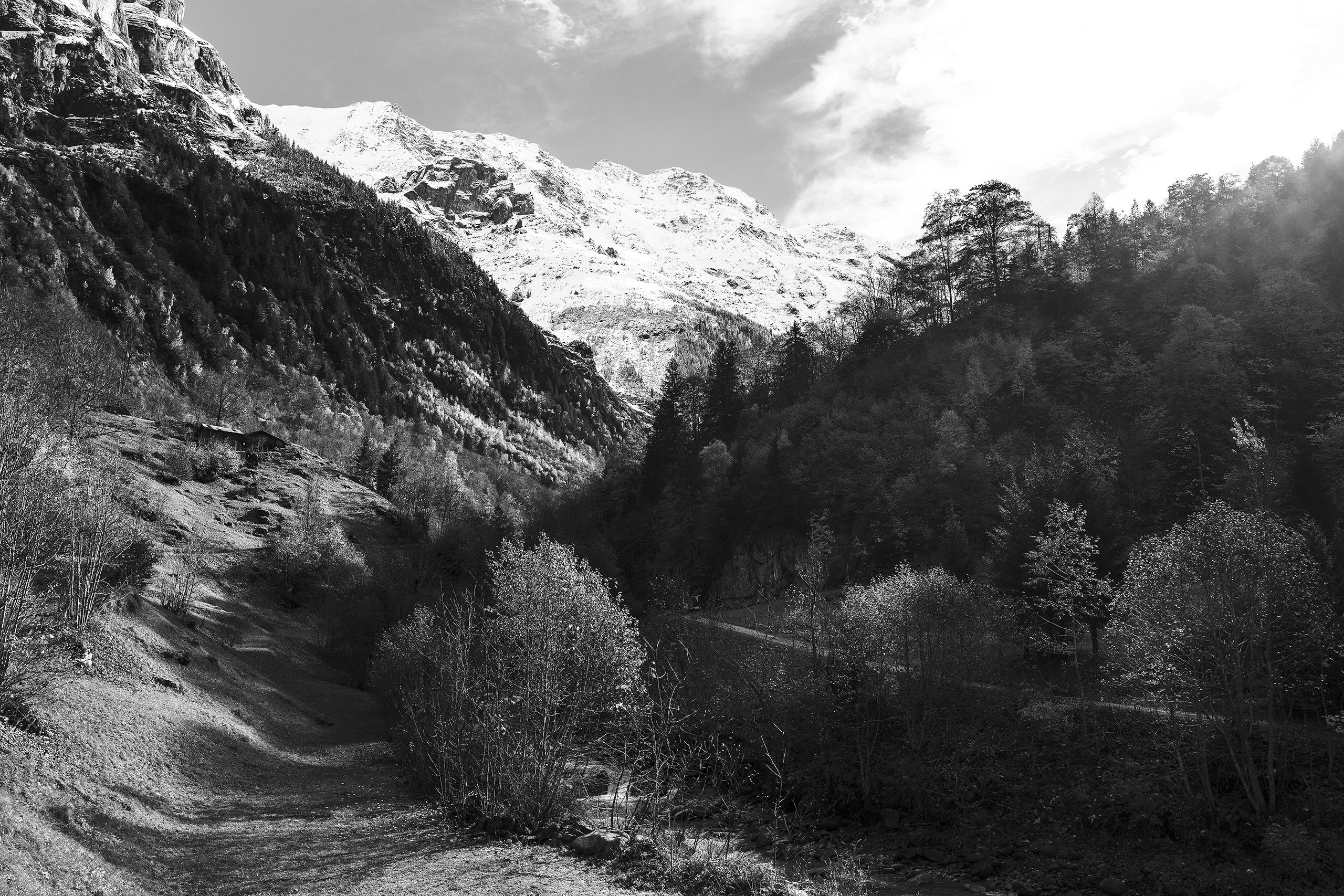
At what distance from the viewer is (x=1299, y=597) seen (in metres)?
30.3

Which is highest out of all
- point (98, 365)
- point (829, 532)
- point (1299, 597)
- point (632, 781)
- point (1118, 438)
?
point (98, 365)

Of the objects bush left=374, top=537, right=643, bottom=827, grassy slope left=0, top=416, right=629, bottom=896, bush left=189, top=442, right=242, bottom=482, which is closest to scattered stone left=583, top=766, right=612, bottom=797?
bush left=374, top=537, right=643, bottom=827

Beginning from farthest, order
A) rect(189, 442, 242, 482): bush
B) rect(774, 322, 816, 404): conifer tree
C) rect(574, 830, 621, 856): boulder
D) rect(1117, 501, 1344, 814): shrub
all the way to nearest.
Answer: rect(774, 322, 816, 404): conifer tree → rect(189, 442, 242, 482): bush → rect(1117, 501, 1344, 814): shrub → rect(574, 830, 621, 856): boulder

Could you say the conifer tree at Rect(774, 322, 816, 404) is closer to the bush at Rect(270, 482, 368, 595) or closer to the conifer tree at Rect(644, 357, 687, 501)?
the conifer tree at Rect(644, 357, 687, 501)

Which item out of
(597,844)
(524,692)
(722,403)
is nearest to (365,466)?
(722,403)

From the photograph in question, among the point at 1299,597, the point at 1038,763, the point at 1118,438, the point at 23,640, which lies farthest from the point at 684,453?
the point at 23,640

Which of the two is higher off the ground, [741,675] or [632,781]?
[741,675]

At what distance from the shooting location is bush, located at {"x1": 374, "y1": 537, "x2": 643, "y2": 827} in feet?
76.1

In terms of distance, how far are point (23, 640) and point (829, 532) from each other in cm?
5743

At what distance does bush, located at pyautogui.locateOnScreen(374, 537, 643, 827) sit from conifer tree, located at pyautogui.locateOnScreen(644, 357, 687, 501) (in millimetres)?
59861

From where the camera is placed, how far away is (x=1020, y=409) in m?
71.5

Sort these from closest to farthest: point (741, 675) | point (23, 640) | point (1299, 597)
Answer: point (23, 640), point (1299, 597), point (741, 675)

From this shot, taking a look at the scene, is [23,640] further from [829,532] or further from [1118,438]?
[1118,438]

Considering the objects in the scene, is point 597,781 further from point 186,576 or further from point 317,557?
point 317,557
